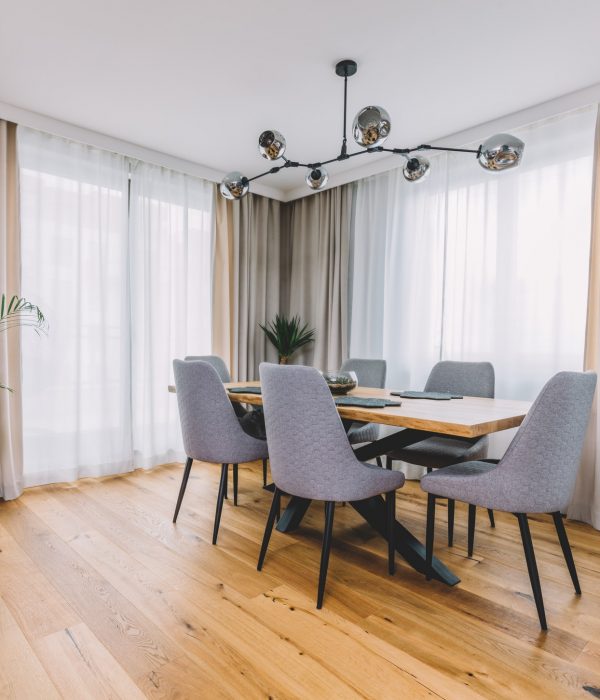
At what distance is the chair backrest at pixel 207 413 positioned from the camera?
243 centimetres

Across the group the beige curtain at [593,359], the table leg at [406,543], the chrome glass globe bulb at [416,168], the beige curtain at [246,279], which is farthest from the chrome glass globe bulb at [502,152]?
the beige curtain at [246,279]

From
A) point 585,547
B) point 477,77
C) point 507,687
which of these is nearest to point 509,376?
point 585,547

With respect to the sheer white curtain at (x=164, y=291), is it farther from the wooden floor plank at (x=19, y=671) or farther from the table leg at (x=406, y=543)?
the wooden floor plank at (x=19, y=671)

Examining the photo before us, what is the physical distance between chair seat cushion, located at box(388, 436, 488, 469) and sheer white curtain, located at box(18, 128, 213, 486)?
7.28 ft

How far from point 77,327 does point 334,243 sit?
2.35 metres

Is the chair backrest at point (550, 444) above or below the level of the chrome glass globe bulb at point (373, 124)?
below

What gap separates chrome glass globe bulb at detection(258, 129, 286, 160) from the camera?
2.45 meters

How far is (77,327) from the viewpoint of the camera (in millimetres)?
A: 3566

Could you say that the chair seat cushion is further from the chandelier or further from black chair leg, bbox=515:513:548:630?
the chandelier

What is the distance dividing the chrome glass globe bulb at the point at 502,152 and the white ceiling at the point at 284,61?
0.60m

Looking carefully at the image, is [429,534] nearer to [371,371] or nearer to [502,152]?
[371,371]

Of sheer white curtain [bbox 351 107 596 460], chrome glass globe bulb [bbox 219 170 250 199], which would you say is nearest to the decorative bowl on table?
chrome glass globe bulb [bbox 219 170 250 199]

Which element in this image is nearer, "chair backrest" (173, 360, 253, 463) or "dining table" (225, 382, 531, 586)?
"dining table" (225, 382, 531, 586)

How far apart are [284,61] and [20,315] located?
2345 millimetres
